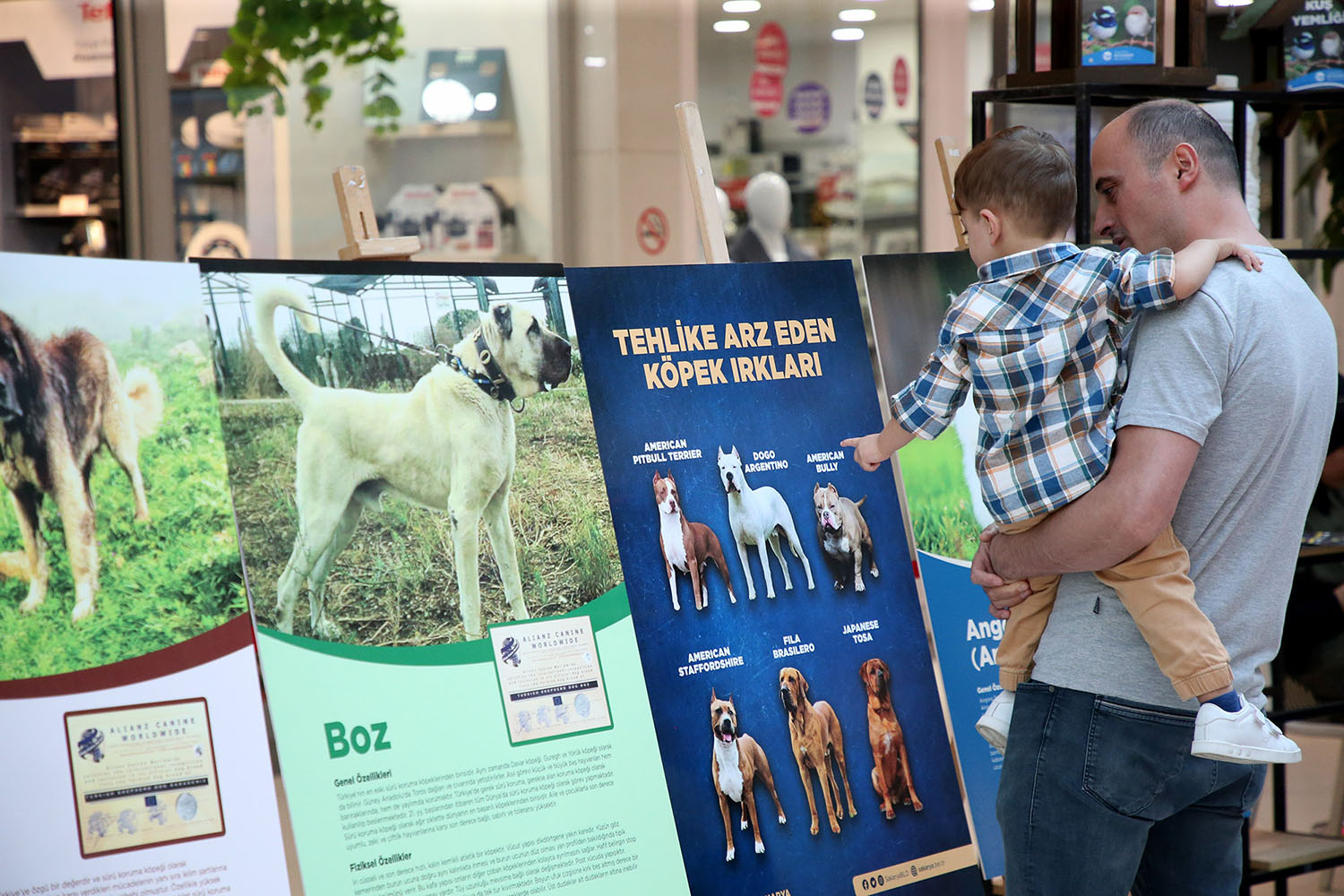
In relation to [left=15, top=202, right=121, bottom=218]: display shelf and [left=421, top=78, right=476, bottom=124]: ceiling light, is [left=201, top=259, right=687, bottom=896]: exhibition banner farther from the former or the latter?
[left=421, top=78, right=476, bottom=124]: ceiling light

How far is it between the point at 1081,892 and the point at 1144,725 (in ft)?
0.81

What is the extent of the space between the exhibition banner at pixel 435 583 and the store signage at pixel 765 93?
4.36 m

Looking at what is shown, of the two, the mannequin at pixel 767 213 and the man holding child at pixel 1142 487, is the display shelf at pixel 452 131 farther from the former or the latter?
the man holding child at pixel 1142 487

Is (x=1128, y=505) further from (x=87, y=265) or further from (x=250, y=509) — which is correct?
(x=87, y=265)

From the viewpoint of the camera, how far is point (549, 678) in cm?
199

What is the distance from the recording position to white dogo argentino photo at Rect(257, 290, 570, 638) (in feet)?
6.15

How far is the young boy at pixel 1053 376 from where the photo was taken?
5.39 feet

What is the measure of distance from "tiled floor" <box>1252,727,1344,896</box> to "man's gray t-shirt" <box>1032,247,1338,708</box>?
7.42ft

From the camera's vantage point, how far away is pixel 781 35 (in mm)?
6270

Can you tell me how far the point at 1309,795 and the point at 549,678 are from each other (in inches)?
139


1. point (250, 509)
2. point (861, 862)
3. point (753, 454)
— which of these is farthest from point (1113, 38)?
point (250, 509)

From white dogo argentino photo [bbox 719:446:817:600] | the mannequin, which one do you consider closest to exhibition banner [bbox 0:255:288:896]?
white dogo argentino photo [bbox 719:446:817:600]

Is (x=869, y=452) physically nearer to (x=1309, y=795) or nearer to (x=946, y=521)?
(x=946, y=521)

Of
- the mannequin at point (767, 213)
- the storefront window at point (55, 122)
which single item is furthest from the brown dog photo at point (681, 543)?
the mannequin at point (767, 213)
